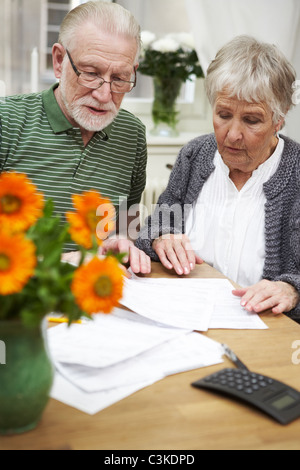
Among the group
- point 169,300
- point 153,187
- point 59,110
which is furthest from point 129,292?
point 153,187

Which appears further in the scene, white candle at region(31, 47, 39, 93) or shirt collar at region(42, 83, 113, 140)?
white candle at region(31, 47, 39, 93)

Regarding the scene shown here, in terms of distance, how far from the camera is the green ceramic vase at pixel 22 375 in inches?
27.3

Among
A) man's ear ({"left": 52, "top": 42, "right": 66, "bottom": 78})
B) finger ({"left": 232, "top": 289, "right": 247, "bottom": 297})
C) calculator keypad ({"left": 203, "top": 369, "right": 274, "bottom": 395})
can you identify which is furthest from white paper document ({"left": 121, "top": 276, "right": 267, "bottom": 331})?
man's ear ({"left": 52, "top": 42, "right": 66, "bottom": 78})

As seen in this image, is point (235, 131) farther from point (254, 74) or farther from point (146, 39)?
point (146, 39)

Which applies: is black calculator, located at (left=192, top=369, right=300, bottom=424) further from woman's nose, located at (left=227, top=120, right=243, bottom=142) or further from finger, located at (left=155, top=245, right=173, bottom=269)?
woman's nose, located at (left=227, top=120, right=243, bottom=142)

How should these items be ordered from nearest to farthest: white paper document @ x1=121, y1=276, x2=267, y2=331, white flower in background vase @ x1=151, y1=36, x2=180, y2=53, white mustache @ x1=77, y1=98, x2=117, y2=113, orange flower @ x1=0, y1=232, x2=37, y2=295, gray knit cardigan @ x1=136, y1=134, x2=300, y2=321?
orange flower @ x1=0, y1=232, x2=37, y2=295 < white paper document @ x1=121, y1=276, x2=267, y2=331 < gray knit cardigan @ x1=136, y1=134, x2=300, y2=321 < white mustache @ x1=77, y1=98, x2=117, y2=113 < white flower in background vase @ x1=151, y1=36, x2=180, y2=53

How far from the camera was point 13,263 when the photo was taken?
606mm

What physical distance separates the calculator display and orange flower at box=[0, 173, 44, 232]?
0.48 m

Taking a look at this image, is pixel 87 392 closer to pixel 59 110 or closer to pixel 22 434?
pixel 22 434

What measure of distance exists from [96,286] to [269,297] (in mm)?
749

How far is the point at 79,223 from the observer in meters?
0.68

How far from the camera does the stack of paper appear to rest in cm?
88

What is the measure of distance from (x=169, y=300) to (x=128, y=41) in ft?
2.78

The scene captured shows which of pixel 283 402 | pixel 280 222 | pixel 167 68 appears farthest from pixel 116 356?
pixel 167 68
